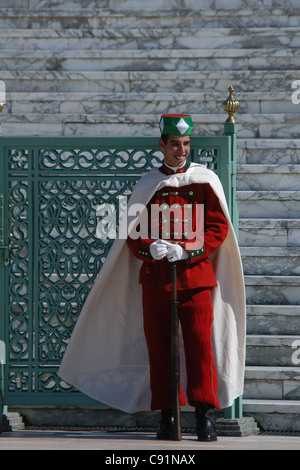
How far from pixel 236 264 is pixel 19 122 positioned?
13.5ft

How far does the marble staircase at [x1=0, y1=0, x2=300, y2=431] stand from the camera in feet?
30.7

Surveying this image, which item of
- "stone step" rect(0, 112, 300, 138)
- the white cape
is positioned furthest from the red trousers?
"stone step" rect(0, 112, 300, 138)

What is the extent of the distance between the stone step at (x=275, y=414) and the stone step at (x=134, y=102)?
3745 mm

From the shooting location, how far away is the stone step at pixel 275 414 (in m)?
7.71

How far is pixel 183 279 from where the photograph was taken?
7082 millimetres

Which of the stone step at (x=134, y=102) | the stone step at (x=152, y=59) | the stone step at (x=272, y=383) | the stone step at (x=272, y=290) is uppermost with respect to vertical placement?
the stone step at (x=152, y=59)

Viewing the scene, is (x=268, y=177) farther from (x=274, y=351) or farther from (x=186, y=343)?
(x=186, y=343)

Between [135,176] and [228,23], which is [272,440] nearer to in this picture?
[135,176]

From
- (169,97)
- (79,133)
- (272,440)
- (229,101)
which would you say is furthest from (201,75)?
(272,440)

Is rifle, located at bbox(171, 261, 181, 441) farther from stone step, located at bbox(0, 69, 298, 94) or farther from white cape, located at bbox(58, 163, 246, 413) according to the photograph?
stone step, located at bbox(0, 69, 298, 94)

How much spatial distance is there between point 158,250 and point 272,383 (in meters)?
1.64

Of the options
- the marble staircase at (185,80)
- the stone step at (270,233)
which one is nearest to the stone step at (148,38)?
the marble staircase at (185,80)

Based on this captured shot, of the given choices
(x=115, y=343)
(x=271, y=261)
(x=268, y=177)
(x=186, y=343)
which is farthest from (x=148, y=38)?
(x=186, y=343)

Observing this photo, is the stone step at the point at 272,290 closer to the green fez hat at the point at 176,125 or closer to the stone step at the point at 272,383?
the stone step at the point at 272,383
